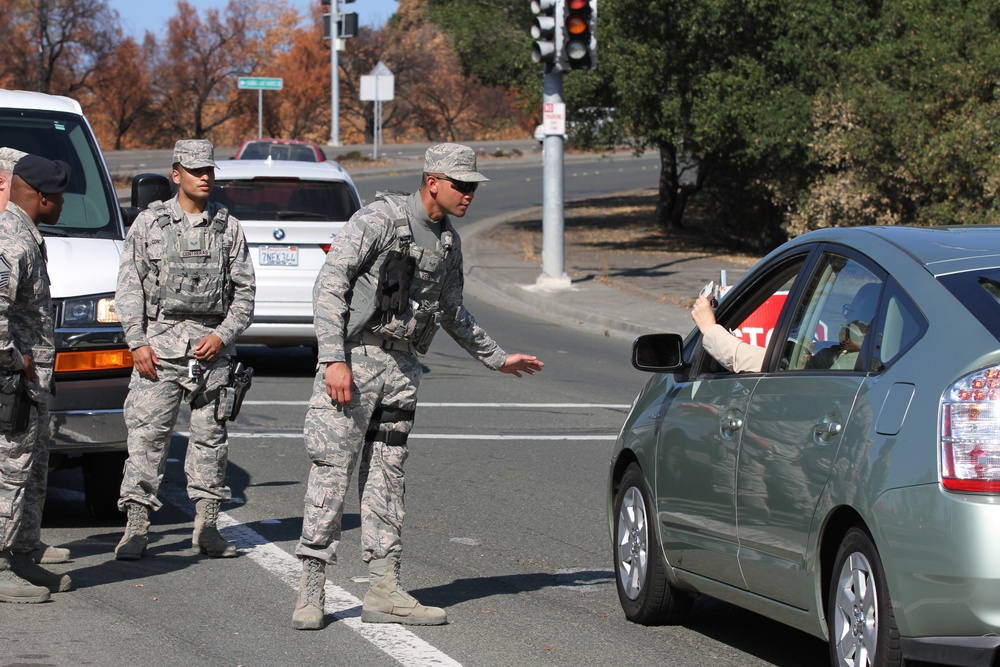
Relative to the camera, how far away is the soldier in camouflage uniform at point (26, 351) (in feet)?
19.7

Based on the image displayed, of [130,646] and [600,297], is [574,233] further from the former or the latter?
[130,646]

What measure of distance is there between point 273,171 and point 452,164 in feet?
25.3

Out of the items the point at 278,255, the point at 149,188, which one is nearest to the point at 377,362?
the point at 149,188

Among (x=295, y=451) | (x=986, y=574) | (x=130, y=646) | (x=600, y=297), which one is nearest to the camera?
(x=986, y=574)

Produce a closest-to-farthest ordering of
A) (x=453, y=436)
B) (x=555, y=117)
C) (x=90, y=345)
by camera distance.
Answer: (x=90, y=345), (x=453, y=436), (x=555, y=117)

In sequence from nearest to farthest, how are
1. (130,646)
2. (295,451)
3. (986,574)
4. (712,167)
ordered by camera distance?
(986,574) < (130,646) < (295,451) < (712,167)

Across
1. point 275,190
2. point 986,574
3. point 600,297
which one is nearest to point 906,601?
point 986,574

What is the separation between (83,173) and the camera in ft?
29.1

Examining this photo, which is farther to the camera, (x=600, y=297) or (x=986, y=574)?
(x=600, y=297)

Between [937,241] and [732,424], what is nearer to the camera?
[937,241]

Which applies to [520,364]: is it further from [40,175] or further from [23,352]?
[40,175]

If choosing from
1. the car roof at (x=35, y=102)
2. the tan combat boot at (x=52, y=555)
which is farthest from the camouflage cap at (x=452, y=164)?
the car roof at (x=35, y=102)

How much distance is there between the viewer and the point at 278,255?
43.3 ft

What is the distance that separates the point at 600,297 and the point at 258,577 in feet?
48.0
